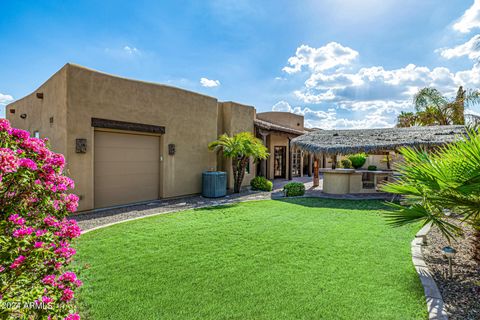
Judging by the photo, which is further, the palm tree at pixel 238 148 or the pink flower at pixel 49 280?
the palm tree at pixel 238 148

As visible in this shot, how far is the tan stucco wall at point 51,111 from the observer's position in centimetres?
880

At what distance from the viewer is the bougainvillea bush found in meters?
2.01

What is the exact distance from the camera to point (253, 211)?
31.3 ft

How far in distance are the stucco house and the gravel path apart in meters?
10.1

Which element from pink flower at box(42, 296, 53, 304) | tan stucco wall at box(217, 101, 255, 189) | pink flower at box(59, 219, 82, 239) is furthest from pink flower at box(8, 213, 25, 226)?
tan stucco wall at box(217, 101, 255, 189)

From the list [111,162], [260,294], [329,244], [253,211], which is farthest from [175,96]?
[260,294]

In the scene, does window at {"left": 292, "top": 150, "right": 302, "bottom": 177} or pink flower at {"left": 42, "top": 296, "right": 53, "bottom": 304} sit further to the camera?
window at {"left": 292, "top": 150, "right": 302, "bottom": 177}

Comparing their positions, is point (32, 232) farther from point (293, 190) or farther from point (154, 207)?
point (293, 190)

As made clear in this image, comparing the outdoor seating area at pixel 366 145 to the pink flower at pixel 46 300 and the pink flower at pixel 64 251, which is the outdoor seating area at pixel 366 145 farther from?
the pink flower at pixel 46 300

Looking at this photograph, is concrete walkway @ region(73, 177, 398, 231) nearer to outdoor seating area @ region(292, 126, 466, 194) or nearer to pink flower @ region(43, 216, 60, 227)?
outdoor seating area @ region(292, 126, 466, 194)

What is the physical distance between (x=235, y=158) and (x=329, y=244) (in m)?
8.70

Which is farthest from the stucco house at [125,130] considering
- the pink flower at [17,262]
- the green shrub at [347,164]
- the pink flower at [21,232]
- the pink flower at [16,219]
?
the green shrub at [347,164]

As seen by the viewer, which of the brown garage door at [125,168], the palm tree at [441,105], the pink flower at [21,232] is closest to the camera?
the pink flower at [21,232]

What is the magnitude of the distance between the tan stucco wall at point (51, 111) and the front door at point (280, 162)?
15.6 m
